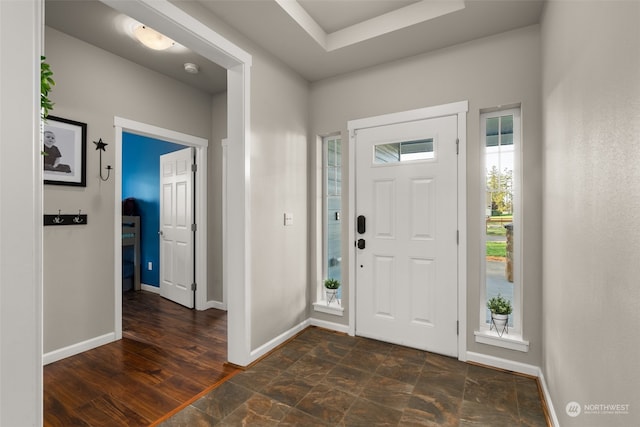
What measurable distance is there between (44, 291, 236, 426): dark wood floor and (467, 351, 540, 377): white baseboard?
1.92 metres

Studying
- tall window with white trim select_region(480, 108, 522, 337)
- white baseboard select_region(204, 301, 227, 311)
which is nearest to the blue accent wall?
white baseboard select_region(204, 301, 227, 311)

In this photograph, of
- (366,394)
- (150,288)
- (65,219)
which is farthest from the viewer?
(150,288)

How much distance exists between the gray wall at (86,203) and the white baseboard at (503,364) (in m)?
3.23

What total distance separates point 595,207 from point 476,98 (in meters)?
1.63

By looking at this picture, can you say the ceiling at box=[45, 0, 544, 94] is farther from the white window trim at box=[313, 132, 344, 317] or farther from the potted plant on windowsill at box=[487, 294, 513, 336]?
the potted plant on windowsill at box=[487, 294, 513, 336]

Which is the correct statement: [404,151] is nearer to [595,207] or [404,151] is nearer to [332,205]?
[332,205]

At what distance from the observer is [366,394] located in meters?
2.01

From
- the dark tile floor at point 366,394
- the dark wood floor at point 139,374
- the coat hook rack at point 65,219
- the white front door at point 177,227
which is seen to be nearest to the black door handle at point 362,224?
the dark tile floor at point 366,394

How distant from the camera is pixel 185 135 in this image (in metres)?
3.55

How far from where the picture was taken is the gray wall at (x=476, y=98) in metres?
2.21

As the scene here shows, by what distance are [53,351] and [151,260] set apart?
214cm

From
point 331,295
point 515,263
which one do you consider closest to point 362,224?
point 331,295

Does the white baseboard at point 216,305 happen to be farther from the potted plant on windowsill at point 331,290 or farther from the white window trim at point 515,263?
the white window trim at point 515,263

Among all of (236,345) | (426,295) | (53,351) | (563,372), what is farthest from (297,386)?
(53,351)
